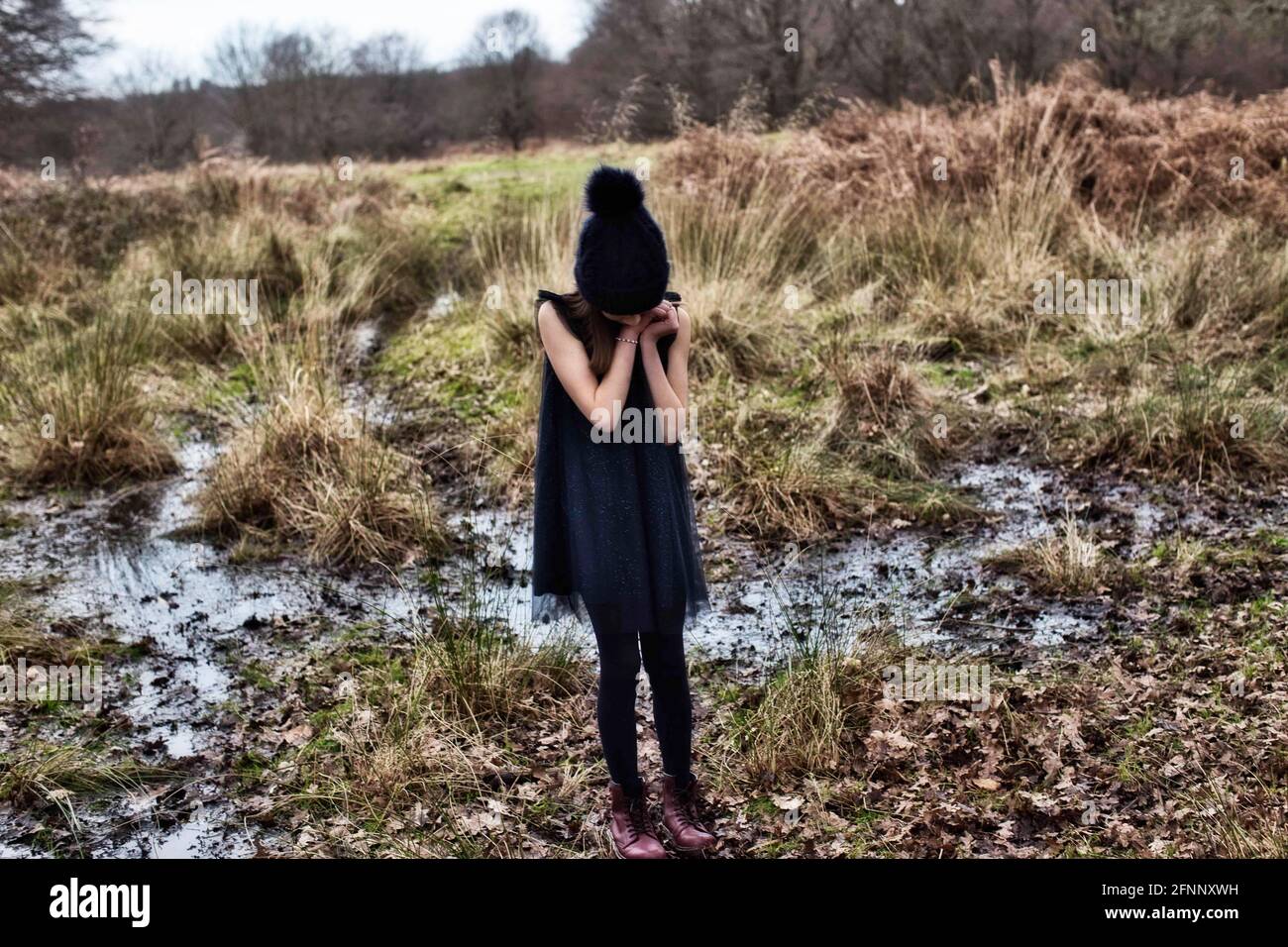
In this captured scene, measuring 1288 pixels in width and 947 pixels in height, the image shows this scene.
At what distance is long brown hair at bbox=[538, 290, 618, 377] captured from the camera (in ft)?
8.59

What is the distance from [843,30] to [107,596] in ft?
70.6

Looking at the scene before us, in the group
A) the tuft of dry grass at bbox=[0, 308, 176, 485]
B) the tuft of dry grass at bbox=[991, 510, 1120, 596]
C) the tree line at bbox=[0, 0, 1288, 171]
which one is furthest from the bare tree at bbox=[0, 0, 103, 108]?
the tuft of dry grass at bbox=[991, 510, 1120, 596]

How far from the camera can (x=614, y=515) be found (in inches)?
103

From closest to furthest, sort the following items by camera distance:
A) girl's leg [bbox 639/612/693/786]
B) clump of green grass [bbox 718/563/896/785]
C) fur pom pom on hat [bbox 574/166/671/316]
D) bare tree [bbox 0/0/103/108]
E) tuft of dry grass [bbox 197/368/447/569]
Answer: fur pom pom on hat [bbox 574/166/671/316], girl's leg [bbox 639/612/693/786], clump of green grass [bbox 718/563/896/785], tuft of dry grass [bbox 197/368/447/569], bare tree [bbox 0/0/103/108]

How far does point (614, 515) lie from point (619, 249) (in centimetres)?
62

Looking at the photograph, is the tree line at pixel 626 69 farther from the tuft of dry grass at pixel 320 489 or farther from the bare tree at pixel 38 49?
the tuft of dry grass at pixel 320 489

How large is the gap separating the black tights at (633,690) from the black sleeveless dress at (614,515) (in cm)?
4

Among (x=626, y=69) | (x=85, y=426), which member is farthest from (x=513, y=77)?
(x=85, y=426)

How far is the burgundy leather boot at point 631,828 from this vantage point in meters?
2.80

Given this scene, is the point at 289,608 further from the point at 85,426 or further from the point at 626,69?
the point at 626,69

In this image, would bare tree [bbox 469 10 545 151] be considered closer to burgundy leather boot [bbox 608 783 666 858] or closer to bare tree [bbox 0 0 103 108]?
bare tree [bbox 0 0 103 108]

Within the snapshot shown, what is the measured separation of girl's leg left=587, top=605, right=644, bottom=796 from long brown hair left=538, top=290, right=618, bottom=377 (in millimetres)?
590

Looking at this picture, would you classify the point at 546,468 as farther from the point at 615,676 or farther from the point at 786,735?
the point at 786,735
